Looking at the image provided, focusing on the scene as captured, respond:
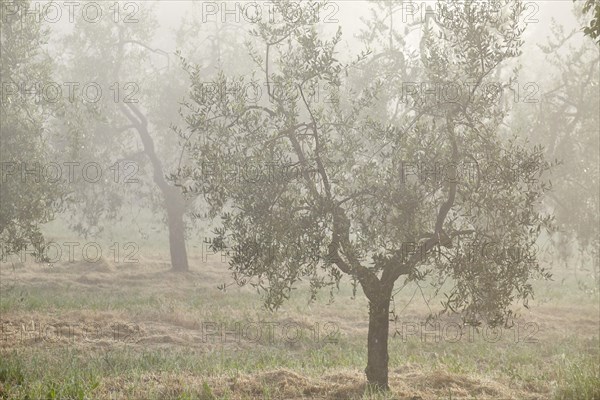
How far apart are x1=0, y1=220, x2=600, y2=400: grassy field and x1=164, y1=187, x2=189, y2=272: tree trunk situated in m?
2.07

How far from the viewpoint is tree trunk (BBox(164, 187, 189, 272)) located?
1337 inches

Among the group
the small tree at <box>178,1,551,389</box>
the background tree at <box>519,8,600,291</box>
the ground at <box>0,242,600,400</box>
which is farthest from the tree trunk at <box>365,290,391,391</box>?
the background tree at <box>519,8,600,291</box>

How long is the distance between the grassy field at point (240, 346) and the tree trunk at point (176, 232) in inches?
81.4

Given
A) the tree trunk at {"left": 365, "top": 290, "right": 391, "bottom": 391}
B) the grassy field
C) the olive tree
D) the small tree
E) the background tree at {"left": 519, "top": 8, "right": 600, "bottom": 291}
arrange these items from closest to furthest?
the small tree, the grassy field, the tree trunk at {"left": 365, "top": 290, "right": 391, "bottom": 391}, the olive tree, the background tree at {"left": 519, "top": 8, "right": 600, "bottom": 291}

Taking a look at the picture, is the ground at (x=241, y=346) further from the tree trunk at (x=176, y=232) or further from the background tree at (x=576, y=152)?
the background tree at (x=576, y=152)

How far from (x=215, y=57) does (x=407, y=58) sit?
1403cm

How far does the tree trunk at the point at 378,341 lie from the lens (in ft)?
44.8

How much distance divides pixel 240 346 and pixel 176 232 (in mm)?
15776

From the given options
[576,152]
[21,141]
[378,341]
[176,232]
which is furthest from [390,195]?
[176,232]

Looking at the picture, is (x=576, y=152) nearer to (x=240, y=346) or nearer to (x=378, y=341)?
(x=240, y=346)

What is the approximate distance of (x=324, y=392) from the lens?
526 inches

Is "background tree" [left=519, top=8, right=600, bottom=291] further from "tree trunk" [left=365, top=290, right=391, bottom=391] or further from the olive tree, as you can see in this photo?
the olive tree

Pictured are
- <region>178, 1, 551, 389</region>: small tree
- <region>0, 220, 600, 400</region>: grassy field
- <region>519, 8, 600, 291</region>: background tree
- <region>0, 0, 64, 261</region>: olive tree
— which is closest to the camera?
<region>178, 1, 551, 389</region>: small tree

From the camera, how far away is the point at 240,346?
19.2 metres
